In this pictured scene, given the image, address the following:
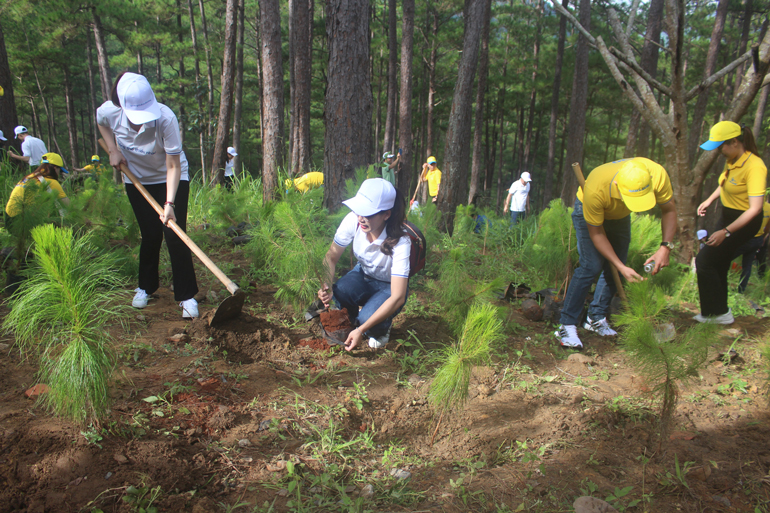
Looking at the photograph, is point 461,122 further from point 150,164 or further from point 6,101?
point 6,101

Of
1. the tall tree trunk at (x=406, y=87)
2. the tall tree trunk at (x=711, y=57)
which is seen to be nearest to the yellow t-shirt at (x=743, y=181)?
the tall tree trunk at (x=406, y=87)

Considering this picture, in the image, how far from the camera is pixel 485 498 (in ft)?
5.35

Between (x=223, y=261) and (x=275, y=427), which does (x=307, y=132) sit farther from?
(x=275, y=427)

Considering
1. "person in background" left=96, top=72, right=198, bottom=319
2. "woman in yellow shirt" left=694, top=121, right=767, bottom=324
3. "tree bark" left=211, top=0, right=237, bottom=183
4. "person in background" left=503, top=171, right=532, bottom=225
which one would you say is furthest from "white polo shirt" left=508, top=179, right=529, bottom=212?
"person in background" left=96, top=72, right=198, bottom=319

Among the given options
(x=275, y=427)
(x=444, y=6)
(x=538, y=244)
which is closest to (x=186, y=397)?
(x=275, y=427)

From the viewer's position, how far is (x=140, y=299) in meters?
3.00

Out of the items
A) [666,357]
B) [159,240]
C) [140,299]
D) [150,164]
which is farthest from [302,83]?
[666,357]

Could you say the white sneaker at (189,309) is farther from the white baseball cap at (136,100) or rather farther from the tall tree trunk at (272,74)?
the tall tree trunk at (272,74)

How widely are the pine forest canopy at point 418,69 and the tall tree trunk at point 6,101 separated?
3 centimetres

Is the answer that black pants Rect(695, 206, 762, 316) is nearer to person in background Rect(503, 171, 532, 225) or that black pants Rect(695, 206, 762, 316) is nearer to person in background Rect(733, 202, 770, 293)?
person in background Rect(733, 202, 770, 293)

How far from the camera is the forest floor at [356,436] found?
156cm

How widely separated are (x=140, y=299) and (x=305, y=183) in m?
3.08

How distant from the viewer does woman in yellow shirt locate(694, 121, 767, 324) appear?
10.4 ft

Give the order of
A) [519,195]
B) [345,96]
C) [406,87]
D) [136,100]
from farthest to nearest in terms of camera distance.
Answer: [406,87] < [519,195] < [345,96] < [136,100]
